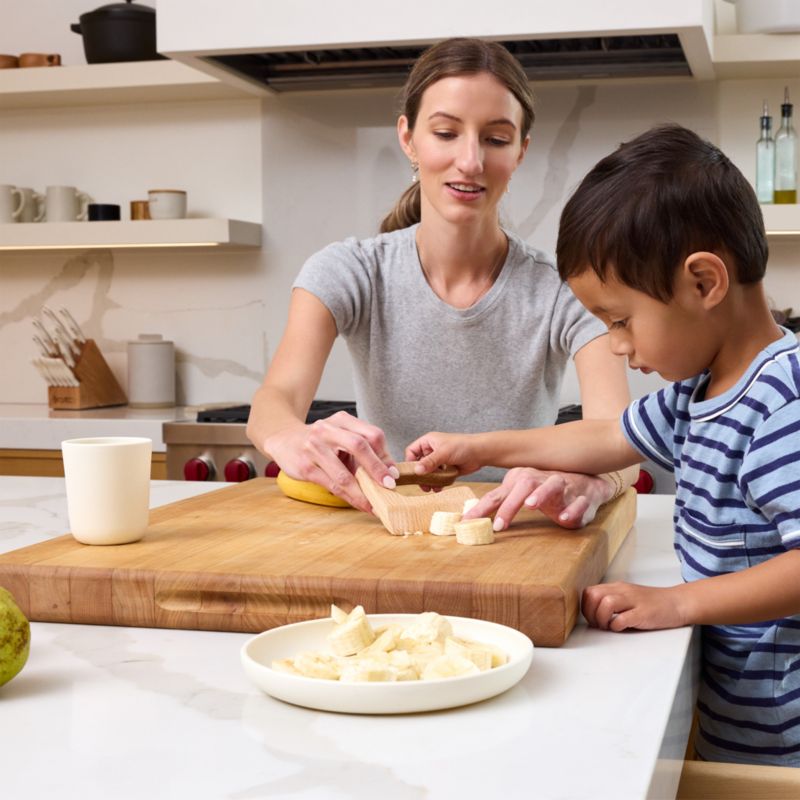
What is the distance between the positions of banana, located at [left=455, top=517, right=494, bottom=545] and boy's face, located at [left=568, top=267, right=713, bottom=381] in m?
0.22

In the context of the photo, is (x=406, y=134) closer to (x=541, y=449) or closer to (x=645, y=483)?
(x=541, y=449)

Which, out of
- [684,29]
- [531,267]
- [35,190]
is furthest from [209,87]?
[531,267]

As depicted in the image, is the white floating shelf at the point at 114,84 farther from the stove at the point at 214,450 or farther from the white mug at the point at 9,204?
the stove at the point at 214,450

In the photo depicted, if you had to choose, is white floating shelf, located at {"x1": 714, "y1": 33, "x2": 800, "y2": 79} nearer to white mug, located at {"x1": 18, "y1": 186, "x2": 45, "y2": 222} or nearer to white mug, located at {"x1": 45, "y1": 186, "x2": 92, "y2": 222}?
white mug, located at {"x1": 45, "y1": 186, "x2": 92, "y2": 222}

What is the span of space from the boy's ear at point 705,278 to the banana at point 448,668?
0.47m

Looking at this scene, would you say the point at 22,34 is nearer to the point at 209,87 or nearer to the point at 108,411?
the point at 209,87

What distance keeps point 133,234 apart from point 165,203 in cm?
13

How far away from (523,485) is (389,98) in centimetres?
232

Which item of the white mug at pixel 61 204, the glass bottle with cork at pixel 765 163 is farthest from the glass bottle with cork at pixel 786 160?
the white mug at pixel 61 204

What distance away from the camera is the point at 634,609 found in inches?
38.7

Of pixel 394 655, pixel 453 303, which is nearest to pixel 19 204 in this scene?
pixel 453 303

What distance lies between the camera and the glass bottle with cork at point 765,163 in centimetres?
297

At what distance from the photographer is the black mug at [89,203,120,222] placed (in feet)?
11.1

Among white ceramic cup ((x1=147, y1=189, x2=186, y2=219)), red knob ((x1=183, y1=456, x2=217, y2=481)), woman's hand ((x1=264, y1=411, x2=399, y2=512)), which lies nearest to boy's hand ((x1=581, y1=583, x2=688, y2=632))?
woman's hand ((x1=264, y1=411, x2=399, y2=512))
